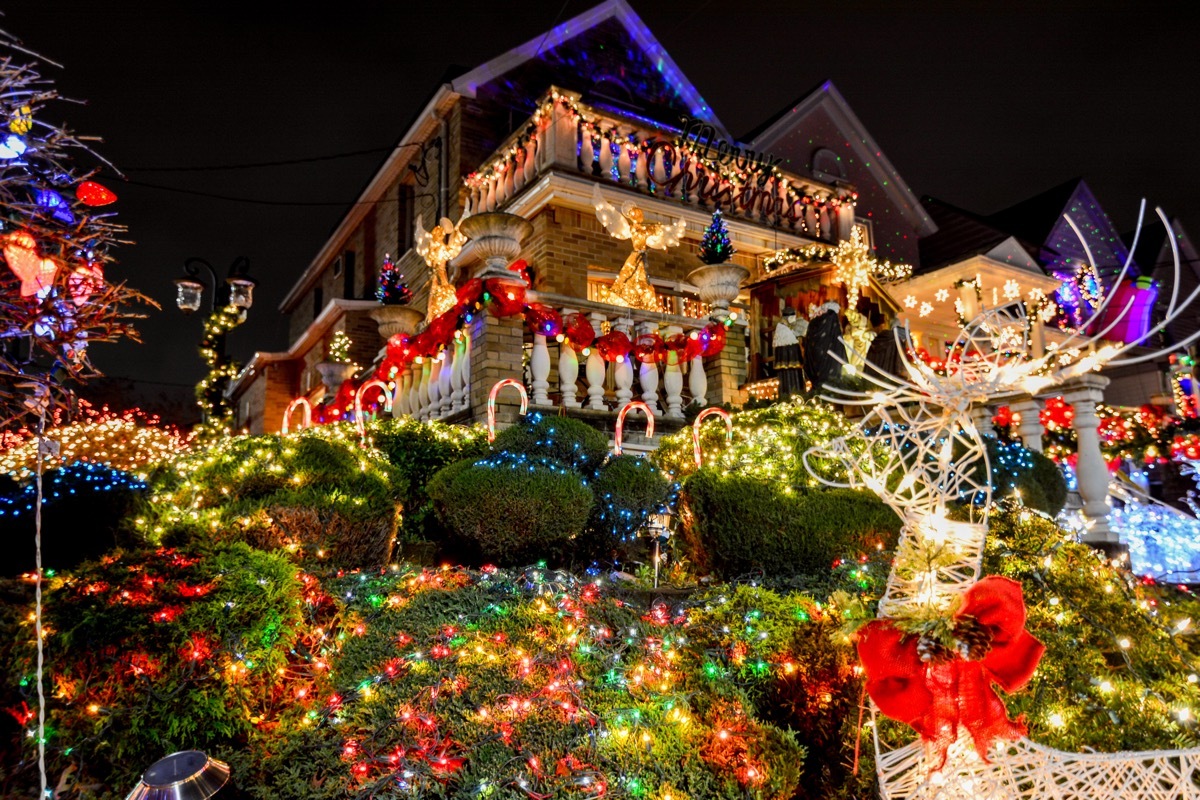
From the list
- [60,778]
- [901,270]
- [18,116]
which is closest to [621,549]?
[60,778]

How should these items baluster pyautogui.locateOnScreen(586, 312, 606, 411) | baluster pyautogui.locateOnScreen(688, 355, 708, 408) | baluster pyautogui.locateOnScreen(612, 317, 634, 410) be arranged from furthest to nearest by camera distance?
baluster pyautogui.locateOnScreen(688, 355, 708, 408)
baluster pyautogui.locateOnScreen(612, 317, 634, 410)
baluster pyautogui.locateOnScreen(586, 312, 606, 411)

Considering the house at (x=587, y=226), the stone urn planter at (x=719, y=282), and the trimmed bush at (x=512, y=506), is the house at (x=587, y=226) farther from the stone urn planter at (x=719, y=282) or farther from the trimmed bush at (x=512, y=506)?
the trimmed bush at (x=512, y=506)

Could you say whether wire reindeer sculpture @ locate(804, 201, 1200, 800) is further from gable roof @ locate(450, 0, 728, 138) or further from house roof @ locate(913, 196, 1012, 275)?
house roof @ locate(913, 196, 1012, 275)

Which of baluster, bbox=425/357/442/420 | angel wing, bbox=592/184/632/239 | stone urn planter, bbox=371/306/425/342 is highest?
angel wing, bbox=592/184/632/239

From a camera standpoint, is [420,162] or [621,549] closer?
[621,549]

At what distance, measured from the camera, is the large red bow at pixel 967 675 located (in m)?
1.90

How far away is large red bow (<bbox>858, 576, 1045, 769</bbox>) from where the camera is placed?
1.90 metres

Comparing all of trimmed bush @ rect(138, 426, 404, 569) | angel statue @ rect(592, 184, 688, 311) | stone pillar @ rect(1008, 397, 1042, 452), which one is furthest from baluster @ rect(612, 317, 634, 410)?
stone pillar @ rect(1008, 397, 1042, 452)

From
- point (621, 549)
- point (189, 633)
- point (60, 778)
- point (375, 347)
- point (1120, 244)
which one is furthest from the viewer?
point (1120, 244)

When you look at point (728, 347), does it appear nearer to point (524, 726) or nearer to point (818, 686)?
point (818, 686)

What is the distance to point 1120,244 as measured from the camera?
2438 cm

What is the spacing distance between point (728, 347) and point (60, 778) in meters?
8.21

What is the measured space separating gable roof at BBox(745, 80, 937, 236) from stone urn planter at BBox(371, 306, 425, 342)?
9.62m

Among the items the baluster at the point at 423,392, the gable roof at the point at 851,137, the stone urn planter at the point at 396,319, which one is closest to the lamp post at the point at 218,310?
the stone urn planter at the point at 396,319
